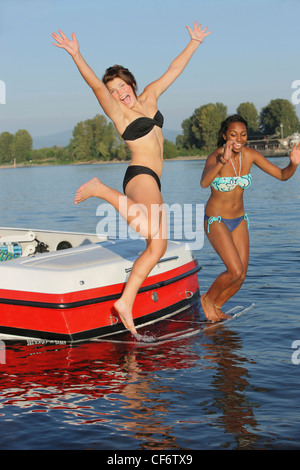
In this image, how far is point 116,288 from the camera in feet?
21.8

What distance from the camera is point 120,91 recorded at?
5.48 m

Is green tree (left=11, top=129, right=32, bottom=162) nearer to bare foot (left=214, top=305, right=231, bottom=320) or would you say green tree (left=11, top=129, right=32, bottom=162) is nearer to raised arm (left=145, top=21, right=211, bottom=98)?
bare foot (left=214, top=305, right=231, bottom=320)

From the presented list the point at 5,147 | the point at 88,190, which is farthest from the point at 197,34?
the point at 5,147

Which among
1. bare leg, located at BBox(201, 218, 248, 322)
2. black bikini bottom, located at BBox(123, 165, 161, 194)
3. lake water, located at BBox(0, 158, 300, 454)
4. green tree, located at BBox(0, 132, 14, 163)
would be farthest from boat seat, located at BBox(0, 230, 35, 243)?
green tree, located at BBox(0, 132, 14, 163)

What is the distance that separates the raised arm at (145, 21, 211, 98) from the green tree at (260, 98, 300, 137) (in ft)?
407

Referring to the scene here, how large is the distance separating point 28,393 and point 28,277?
132 cm

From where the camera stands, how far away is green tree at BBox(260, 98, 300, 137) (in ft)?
424

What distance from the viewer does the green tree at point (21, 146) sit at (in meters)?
182

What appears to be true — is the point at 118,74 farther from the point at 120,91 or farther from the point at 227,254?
the point at 227,254

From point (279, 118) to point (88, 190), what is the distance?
130175 mm

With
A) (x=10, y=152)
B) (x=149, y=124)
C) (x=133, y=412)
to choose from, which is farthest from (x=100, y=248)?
(x=10, y=152)

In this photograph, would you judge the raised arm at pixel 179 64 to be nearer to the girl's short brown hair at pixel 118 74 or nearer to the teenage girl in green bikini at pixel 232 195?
the girl's short brown hair at pixel 118 74

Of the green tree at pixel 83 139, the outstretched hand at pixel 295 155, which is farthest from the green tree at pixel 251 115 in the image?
the outstretched hand at pixel 295 155

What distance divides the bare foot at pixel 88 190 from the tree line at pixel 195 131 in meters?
125
